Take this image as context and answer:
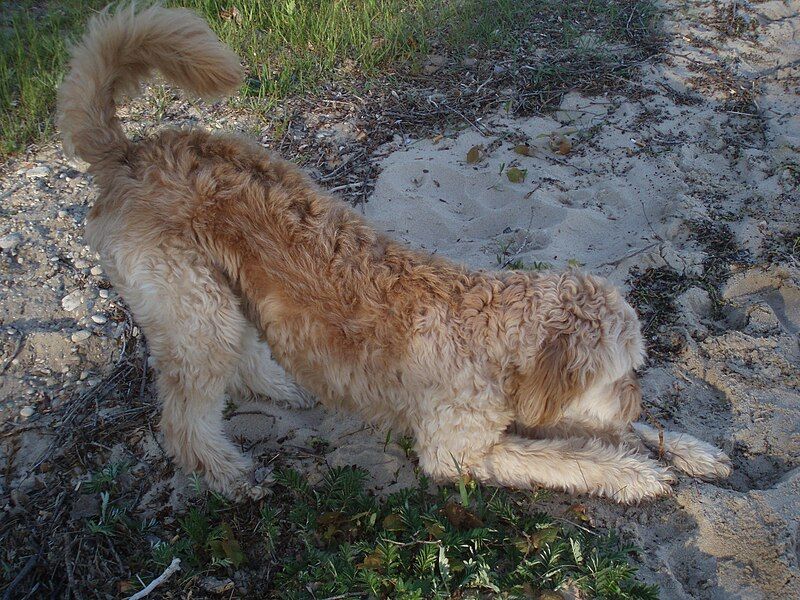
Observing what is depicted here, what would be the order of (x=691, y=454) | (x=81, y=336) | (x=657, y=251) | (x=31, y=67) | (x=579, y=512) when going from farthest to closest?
1. (x=31, y=67)
2. (x=657, y=251)
3. (x=81, y=336)
4. (x=691, y=454)
5. (x=579, y=512)

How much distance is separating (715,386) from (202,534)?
2.87 meters

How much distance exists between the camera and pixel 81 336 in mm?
3932

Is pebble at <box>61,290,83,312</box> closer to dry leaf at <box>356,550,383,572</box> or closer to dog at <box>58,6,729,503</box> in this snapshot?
dog at <box>58,6,729,503</box>

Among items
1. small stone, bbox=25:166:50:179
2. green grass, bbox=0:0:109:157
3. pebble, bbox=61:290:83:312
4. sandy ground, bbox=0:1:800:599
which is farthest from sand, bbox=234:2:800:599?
green grass, bbox=0:0:109:157

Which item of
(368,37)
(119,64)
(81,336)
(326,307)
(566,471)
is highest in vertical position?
(119,64)

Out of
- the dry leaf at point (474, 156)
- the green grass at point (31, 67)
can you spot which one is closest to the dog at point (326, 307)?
the dry leaf at point (474, 156)

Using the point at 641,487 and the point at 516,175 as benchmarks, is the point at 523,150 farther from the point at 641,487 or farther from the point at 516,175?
the point at 641,487

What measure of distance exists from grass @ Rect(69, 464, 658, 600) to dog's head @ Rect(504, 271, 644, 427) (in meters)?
0.51

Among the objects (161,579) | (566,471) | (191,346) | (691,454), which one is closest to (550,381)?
(566,471)

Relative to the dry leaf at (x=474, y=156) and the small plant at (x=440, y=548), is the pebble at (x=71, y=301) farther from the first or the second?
the dry leaf at (x=474, y=156)

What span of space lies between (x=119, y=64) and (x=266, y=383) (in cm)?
187

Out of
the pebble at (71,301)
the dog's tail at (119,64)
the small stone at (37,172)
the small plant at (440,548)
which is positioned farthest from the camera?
the small stone at (37,172)

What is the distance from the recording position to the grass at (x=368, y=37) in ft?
18.8

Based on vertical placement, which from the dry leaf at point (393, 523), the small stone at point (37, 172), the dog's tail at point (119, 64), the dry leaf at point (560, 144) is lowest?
the dry leaf at point (393, 523)
